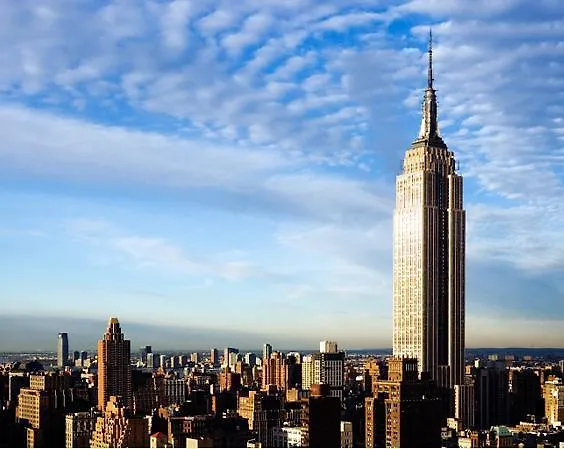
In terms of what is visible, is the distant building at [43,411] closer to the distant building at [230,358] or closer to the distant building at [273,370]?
the distant building at [273,370]

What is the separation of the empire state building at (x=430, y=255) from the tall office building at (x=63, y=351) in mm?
5498

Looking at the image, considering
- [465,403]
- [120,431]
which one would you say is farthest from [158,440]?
[465,403]

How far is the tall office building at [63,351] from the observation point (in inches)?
629

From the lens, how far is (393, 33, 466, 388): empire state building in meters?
17.3

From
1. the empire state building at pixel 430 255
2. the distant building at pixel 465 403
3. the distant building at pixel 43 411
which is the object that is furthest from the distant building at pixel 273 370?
the distant building at pixel 43 411

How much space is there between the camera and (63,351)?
1700 cm

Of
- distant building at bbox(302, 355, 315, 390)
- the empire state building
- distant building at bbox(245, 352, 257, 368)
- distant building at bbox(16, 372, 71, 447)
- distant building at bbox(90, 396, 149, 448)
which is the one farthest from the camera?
distant building at bbox(245, 352, 257, 368)

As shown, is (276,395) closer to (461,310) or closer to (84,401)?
(84,401)

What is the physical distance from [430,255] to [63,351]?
6550 mm

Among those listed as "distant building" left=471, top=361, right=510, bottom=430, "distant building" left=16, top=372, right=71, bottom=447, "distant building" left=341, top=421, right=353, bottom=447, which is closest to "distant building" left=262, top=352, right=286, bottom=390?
"distant building" left=471, top=361, right=510, bottom=430

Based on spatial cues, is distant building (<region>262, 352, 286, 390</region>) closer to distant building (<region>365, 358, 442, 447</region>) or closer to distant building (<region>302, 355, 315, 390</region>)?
distant building (<region>302, 355, 315, 390</region>)

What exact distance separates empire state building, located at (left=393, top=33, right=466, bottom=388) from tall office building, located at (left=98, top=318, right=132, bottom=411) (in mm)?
4553

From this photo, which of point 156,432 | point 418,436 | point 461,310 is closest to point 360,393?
point 418,436

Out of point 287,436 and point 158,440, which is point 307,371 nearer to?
point 287,436
